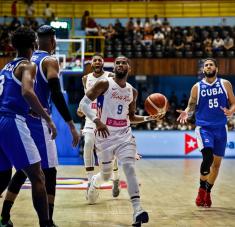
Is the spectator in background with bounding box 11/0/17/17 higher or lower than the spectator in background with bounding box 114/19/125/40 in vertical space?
higher

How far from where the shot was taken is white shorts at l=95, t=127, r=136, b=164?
609cm

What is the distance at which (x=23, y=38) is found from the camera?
489 cm

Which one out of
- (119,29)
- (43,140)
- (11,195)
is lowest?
(11,195)

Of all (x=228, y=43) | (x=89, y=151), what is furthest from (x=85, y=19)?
(x=89, y=151)

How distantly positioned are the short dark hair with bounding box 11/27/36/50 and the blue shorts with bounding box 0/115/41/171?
2.30 ft

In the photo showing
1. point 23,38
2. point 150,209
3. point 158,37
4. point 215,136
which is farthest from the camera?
point 158,37

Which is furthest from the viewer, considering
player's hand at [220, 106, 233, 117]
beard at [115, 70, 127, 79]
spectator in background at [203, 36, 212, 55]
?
spectator in background at [203, 36, 212, 55]

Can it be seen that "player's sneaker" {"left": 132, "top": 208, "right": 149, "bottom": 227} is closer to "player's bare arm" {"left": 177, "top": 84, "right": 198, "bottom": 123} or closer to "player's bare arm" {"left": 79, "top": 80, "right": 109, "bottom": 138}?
"player's bare arm" {"left": 79, "top": 80, "right": 109, "bottom": 138}

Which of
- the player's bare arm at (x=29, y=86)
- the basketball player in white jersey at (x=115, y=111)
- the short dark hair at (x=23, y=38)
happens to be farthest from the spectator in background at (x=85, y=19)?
the player's bare arm at (x=29, y=86)

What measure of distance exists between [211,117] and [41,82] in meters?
3.19

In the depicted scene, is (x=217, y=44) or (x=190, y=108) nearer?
(x=190, y=108)

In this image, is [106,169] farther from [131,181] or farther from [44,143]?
[44,143]

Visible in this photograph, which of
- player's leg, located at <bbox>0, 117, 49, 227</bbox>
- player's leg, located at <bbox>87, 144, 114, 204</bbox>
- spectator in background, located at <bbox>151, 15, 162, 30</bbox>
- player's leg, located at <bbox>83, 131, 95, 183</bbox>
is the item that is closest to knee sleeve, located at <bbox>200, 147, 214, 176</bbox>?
player's leg, located at <bbox>87, 144, 114, 204</bbox>

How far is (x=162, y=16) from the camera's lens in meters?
26.2
